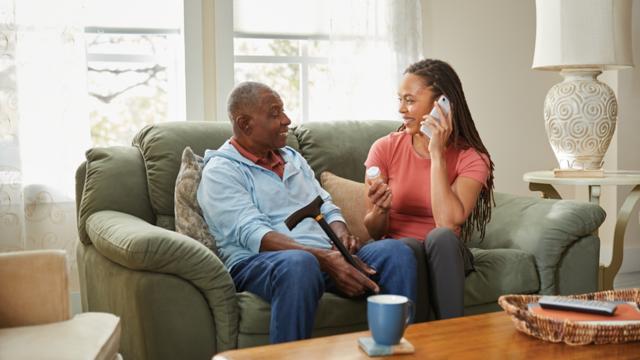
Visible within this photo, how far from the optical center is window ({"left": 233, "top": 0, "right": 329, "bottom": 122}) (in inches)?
146

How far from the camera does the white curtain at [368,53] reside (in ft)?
12.2

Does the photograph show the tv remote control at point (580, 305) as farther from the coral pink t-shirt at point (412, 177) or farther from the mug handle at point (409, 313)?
the coral pink t-shirt at point (412, 177)

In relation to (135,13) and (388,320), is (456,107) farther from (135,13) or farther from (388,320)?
(135,13)

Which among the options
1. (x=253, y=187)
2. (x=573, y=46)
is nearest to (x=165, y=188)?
(x=253, y=187)

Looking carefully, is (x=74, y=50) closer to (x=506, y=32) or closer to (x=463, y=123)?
(x=463, y=123)

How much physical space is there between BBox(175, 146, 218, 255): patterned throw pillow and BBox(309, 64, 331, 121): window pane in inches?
47.9

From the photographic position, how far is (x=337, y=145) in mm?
3051

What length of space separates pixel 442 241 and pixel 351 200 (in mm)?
555

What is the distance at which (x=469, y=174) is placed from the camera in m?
2.59

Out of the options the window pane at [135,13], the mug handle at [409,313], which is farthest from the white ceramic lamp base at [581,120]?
the mug handle at [409,313]

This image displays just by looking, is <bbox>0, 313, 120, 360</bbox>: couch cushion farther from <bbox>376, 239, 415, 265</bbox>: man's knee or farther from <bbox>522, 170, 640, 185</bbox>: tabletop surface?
<bbox>522, 170, 640, 185</bbox>: tabletop surface

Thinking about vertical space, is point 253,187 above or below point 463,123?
below

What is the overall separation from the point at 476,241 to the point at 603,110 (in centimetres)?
81

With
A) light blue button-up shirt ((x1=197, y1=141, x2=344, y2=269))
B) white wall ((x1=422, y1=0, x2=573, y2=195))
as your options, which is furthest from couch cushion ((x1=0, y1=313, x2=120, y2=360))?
white wall ((x1=422, y1=0, x2=573, y2=195))
